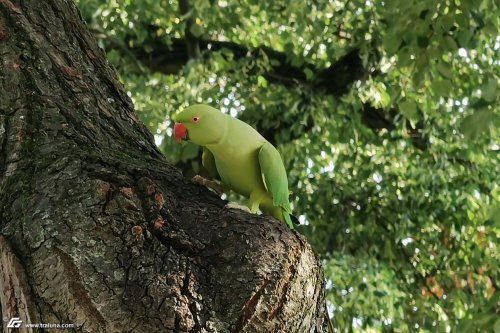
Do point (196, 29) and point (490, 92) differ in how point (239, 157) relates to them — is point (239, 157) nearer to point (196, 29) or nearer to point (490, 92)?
point (490, 92)

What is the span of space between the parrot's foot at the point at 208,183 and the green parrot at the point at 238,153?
10cm

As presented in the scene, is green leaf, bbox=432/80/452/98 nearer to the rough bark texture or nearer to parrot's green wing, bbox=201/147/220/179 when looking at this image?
parrot's green wing, bbox=201/147/220/179

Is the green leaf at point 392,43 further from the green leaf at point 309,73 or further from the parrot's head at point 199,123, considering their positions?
the green leaf at point 309,73

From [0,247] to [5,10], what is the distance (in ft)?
3.01

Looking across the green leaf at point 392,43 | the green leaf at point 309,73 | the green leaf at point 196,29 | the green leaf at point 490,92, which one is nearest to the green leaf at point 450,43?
the green leaf at point 392,43

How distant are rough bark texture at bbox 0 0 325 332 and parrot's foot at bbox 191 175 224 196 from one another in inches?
1.2

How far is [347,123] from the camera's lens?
16.5ft

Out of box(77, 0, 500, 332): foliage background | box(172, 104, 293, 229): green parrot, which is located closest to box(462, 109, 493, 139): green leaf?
box(172, 104, 293, 229): green parrot

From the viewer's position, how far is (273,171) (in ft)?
5.94

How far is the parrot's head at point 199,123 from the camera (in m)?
1.76

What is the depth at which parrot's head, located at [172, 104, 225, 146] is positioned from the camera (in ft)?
5.77

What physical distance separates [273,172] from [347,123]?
10.8ft

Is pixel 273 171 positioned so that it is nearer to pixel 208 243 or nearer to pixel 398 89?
pixel 208 243

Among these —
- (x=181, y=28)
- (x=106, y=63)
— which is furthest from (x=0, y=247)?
(x=181, y=28)
